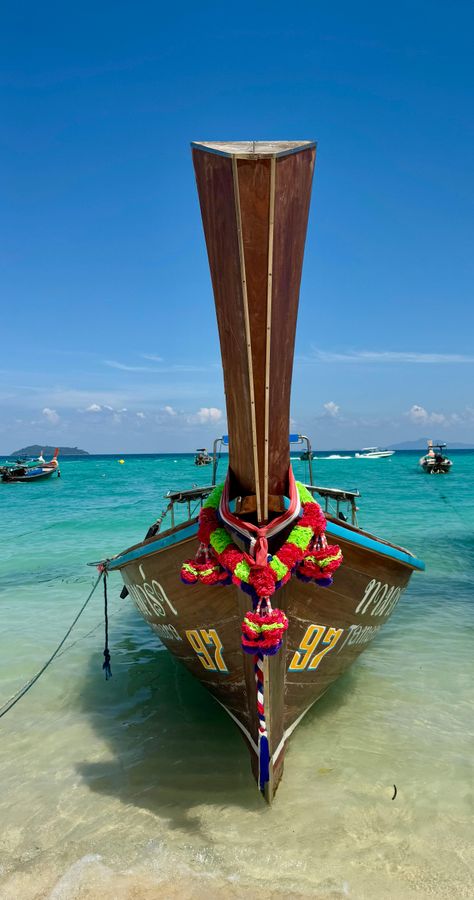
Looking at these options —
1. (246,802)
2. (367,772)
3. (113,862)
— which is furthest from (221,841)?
(367,772)

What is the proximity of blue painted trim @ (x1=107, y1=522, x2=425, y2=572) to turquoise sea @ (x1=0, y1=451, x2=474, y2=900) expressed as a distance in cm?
171

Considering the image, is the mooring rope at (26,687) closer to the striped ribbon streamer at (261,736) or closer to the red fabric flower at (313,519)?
the striped ribbon streamer at (261,736)

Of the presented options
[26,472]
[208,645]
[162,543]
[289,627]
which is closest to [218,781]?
[208,645]

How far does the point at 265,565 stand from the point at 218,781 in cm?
235

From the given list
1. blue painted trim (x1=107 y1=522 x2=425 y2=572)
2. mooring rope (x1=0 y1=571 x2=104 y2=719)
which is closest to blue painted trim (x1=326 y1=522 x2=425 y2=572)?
blue painted trim (x1=107 y1=522 x2=425 y2=572)

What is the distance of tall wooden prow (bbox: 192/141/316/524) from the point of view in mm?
2387

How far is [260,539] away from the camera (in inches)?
130

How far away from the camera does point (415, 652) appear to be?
7.27 m

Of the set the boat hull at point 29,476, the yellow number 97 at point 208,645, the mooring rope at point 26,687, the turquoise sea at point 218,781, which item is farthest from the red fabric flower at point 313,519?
the boat hull at point 29,476

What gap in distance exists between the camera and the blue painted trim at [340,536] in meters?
4.11

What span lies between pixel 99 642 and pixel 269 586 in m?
5.57

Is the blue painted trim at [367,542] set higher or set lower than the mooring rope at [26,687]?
higher

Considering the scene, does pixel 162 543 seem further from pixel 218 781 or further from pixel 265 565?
pixel 218 781

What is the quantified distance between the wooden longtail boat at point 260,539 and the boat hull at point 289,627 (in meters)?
0.01
